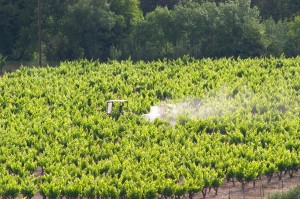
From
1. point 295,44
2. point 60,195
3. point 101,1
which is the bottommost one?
point 60,195

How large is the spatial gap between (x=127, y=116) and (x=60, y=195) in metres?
12.4

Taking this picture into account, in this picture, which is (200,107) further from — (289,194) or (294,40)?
(294,40)

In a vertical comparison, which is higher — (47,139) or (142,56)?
(142,56)

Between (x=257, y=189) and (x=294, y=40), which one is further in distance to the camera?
(x=294, y=40)

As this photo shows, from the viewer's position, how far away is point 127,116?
2072 inches

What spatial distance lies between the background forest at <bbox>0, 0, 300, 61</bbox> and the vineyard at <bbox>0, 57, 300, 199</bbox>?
46.3 ft

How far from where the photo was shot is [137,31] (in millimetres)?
84000

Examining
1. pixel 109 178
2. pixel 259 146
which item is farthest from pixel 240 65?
pixel 109 178

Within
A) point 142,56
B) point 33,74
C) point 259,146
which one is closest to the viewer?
point 259,146

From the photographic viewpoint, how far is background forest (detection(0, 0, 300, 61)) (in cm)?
8125

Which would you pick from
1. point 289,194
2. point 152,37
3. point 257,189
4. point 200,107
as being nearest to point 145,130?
point 200,107

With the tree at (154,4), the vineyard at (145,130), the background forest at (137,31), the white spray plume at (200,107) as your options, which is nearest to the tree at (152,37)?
the background forest at (137,31)

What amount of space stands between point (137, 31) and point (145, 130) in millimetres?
36349

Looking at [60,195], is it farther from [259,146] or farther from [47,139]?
[259,146]
